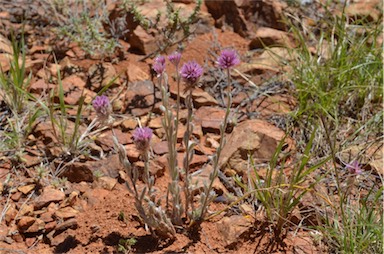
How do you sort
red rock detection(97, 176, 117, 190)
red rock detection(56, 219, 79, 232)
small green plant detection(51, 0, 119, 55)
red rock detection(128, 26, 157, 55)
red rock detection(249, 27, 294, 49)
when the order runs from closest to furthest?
1. red rock detection(56, 219, 79, 232)
2. red rock detection(97, 176, 117, 190)
3. small green plant detection(51, 0, 119, 55)
4. red rock detection(128, 26, 157, 55)
5. red rock detection(249, 27, 294, 49)

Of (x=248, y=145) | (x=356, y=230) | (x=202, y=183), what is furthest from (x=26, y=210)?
(x=356, y=230)

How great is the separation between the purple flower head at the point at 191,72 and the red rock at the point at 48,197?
3.19 ft

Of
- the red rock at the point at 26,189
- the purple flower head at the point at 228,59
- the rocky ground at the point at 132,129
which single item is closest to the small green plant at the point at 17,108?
the rocky ground at the point at 132,129

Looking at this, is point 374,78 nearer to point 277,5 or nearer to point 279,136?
point 279,136

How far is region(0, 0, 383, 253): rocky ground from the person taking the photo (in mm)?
2301

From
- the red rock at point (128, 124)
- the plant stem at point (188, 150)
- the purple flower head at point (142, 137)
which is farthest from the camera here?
the red rock at point (128, 124)

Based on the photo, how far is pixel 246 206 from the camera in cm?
242

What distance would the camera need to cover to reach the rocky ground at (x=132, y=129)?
2301 millimetres

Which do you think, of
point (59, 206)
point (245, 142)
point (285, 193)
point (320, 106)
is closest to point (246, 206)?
point (285, 193)

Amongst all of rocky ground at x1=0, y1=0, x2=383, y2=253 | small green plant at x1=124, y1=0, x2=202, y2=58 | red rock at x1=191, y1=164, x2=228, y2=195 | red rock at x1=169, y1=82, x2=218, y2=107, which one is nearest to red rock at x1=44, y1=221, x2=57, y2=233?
rocky ground at x1=0, y1=0, x2=383, y2=253

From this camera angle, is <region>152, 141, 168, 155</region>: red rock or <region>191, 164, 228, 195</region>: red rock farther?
<region>152, 141, 168, 155</region>: red rock

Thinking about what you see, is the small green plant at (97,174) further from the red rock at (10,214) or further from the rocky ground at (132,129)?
the red rock at (10,214)

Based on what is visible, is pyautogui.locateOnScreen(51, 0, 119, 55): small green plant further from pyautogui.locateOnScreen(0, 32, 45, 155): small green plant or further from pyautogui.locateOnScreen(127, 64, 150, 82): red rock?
pyautogui.locateOnScreen(0, 32, 45, 155): small green plant

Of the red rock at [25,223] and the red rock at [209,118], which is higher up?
the red rock at [209,118]
